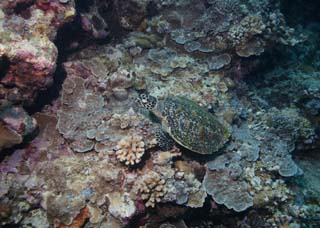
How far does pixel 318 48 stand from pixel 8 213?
28.1ft

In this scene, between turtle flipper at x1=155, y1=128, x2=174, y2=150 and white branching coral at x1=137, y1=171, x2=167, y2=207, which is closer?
white branching coral at x1=137, y1=171, x2=167, y2=207

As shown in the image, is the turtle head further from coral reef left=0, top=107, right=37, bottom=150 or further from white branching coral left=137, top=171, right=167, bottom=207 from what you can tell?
coral reef left=0, top=107, right=37, bottom=150

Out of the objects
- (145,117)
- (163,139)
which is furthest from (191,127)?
(145,117)

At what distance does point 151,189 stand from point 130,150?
64cm

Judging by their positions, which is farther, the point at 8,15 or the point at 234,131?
the point at 234,131

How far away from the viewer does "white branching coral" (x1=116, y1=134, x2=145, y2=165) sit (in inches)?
181

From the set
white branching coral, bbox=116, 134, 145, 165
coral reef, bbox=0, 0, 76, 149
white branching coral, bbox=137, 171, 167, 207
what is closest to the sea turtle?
white branching coral, bbox=116, 134, 145, 165

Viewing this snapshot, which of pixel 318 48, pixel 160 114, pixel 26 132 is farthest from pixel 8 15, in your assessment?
pixel 318 48

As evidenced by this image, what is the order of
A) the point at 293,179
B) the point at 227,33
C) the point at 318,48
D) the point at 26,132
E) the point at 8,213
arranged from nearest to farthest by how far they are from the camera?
the point at 8,213
the point at 26,132
the point at 293,179
the point at 227,33
the point at 318,48

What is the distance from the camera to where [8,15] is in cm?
462

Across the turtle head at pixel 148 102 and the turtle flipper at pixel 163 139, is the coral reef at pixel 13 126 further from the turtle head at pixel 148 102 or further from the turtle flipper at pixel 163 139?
the turtle flipper at pixel 163 139

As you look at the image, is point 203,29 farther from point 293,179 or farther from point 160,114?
point 293,179

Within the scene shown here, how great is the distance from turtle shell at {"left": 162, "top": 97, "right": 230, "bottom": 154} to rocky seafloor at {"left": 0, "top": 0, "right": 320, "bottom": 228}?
24 cm

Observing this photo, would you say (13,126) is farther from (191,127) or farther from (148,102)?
(191,127)
